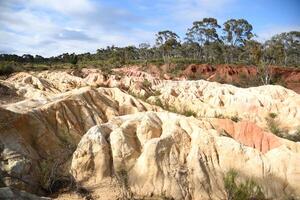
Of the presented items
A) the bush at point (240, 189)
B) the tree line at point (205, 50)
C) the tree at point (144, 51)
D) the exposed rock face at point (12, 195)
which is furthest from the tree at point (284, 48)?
the exposed rock face at point (12, 195)

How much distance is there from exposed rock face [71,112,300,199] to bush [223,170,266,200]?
36cm

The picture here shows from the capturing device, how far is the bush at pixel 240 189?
13.1 metres

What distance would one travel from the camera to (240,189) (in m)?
13.2

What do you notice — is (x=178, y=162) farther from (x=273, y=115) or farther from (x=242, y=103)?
(x=242, y=103)

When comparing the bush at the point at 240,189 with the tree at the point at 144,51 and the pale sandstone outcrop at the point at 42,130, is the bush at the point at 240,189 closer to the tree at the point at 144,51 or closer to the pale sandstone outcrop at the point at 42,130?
the pale sandstone outcrop at the point at 42,130

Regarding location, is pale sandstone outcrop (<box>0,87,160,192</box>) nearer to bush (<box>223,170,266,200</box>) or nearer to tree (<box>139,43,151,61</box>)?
bush (<box>223,170,266,200</box>)

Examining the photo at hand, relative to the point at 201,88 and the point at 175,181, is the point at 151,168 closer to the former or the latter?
the point at 175,181

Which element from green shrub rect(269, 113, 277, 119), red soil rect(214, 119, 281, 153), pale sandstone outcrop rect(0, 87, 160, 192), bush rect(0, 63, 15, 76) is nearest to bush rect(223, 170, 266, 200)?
red soil rect(214, 119, 281, 153)

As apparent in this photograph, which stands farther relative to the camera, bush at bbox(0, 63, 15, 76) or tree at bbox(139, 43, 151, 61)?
tree at bbox(139, 43, 151, 61)

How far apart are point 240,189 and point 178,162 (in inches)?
90.8

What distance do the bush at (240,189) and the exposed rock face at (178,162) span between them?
0.36 metres

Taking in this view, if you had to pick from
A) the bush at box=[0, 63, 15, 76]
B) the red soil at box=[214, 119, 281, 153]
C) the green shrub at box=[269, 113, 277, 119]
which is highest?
the bush at box=[0, 63, 15, 76]

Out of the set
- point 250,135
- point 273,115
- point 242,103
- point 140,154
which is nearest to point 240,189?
point 140,154

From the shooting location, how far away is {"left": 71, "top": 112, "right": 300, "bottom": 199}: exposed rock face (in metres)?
13.8
